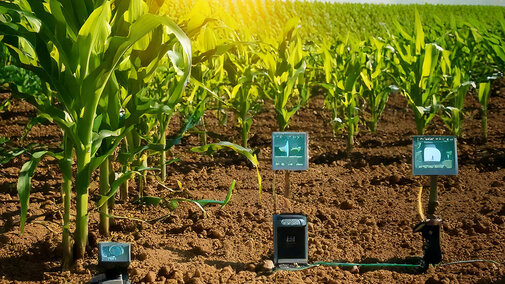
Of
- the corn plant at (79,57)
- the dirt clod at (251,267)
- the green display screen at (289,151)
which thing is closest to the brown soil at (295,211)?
the dirt clod at (251,267)

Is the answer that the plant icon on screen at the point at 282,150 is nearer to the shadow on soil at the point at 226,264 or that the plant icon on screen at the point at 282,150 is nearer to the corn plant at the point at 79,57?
the shadow on soil at the point at 226,264

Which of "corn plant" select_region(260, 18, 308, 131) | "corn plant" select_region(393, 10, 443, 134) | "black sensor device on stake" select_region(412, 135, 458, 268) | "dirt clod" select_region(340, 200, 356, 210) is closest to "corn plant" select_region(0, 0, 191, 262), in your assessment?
"black sensor device on stake" select_region(412, 135, 458, 268)

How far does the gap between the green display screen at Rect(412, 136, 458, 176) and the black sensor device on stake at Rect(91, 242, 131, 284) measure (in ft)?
3.69

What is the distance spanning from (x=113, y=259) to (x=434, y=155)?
1239 millimetres

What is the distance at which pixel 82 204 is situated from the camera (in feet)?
6.48

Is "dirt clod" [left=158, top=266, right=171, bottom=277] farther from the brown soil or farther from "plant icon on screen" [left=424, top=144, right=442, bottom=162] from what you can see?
"plant icon on screen" [left=424, top=144, right=442, bottom=162]

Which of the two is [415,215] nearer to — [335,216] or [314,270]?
[335,216]

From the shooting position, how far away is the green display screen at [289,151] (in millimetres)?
2250

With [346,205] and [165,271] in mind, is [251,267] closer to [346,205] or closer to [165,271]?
[165,271]

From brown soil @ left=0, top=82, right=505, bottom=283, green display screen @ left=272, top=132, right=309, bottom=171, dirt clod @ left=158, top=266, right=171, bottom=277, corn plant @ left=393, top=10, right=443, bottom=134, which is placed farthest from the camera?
corn plant @ left=393, top=10, right=443, bottom=134

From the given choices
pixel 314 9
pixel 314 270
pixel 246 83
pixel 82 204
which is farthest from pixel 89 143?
pixel 314 9

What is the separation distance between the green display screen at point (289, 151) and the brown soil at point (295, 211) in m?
0.17

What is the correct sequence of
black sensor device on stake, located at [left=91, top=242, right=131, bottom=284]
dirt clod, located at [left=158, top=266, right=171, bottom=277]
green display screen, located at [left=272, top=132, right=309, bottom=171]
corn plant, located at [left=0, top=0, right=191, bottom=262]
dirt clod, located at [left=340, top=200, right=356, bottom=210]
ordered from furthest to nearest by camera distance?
dirt clod, located at [left=340, top=200, right=356, bottom=210]
green display screen, located at [left=272, top=132, right=309, bottom=171]
dirt clod, located at [left=158, top=266, right=171, bottom=277]
corn plant, located at [left=0, top=0, right=191, bottom=262]
black sensor device on stake, located at [left=91, top=242, right=131, bottom=284]

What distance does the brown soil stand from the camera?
2027mm
